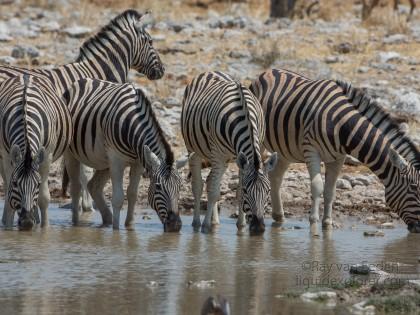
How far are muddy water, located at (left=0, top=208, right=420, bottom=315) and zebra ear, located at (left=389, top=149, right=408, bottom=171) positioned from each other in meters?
0.72

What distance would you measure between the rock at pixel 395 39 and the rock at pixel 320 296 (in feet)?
45.8

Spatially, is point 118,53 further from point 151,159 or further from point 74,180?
point 151,159

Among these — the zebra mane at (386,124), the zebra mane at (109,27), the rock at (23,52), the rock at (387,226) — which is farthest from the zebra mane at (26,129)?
the rock at (23,52)

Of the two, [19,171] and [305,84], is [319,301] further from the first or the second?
[305,84]

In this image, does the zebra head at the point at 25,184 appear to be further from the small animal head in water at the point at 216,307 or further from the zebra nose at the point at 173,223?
the small animal head in water at the point at 216,307

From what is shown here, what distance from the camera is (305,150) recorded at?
13102 millimetres

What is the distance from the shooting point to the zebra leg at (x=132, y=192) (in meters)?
12.8

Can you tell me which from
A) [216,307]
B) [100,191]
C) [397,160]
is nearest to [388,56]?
[397,160]

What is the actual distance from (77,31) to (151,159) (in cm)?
1113

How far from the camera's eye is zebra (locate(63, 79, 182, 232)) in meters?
12.3

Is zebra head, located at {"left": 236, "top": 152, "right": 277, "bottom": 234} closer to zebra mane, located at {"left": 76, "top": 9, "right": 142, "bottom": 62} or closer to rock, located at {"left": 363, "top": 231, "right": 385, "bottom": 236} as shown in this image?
rock, located at {"left": 363, "top": 231, "right": 385, "bottom": 236}

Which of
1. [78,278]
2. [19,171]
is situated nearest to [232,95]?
[19,171]

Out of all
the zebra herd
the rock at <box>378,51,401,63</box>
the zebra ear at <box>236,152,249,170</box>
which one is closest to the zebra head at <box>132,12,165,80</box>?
the zebra herd

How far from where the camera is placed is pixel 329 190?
1312 cm
